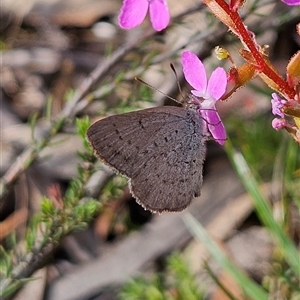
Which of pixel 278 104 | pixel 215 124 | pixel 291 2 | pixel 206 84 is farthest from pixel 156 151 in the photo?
pixel 291 2

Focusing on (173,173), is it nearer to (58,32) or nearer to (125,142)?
(125,142)

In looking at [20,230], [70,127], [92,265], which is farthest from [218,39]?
[20,230]

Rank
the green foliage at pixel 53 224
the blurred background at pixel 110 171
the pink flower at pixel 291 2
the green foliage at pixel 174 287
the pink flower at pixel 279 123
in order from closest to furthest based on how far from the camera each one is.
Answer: the pink flower at pixel 291 2 < the pink flower at pixel 279 123 < the green foliage at pixel 53 224 < the blurred background at pixel 110 171 < the green foliage at pixel 174 287

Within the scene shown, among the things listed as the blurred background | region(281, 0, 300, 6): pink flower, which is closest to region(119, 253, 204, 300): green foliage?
the blurred background

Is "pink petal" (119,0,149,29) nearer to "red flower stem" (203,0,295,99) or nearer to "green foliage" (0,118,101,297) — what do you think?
"red flower stem" (203,0,295,99)

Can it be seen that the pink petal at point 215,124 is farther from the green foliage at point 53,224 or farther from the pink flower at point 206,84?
the green foliage at point 53,224

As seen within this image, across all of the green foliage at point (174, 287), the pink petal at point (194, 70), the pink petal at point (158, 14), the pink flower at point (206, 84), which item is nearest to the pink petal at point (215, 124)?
the pink flower at point (206, 84)

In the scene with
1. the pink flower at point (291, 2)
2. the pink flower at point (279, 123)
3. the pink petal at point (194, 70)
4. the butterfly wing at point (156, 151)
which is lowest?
the butterfly wing at point (156, 151)
